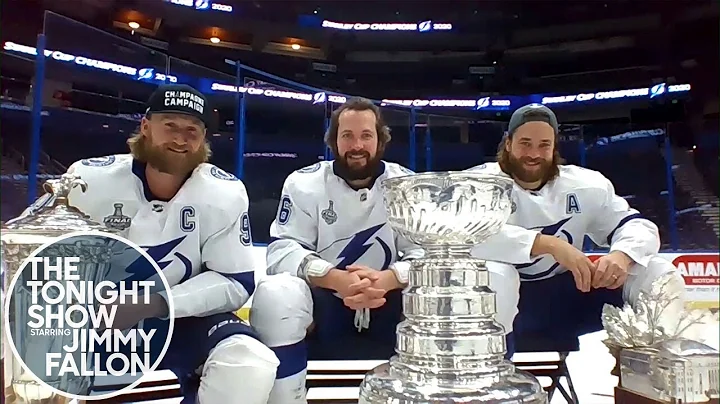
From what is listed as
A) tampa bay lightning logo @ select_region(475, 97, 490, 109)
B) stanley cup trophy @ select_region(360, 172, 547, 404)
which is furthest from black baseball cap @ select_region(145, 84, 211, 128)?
stanley cup trophy @ select_region(360, 172, 547, 404)

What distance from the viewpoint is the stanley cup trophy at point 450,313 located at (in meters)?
0.68

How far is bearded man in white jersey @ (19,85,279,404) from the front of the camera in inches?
48.4

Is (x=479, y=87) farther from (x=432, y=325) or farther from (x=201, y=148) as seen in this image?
(x=432, y=325)

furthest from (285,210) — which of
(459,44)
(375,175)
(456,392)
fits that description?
(456,392)

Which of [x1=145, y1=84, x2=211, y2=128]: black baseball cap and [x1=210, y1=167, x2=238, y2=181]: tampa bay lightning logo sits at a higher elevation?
[x1=145, y1=84, x2=211, y2=128]: black baseball cap

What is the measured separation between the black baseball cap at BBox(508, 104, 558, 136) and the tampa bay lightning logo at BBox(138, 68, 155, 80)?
79 cm

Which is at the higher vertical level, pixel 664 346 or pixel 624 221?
pixel 624 221

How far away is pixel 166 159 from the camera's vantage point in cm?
127

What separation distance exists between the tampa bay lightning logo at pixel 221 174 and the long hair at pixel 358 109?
22 centimetres

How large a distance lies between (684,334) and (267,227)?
891 millimetres

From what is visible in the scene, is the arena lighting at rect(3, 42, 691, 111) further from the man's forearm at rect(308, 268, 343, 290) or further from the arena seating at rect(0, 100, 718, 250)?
the man's forearm at rect(308, 268, 343, 290)

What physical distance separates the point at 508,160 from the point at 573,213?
19 centimetres

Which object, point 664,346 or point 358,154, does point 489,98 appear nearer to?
point 358,154

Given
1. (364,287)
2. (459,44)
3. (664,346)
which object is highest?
(459,44)
